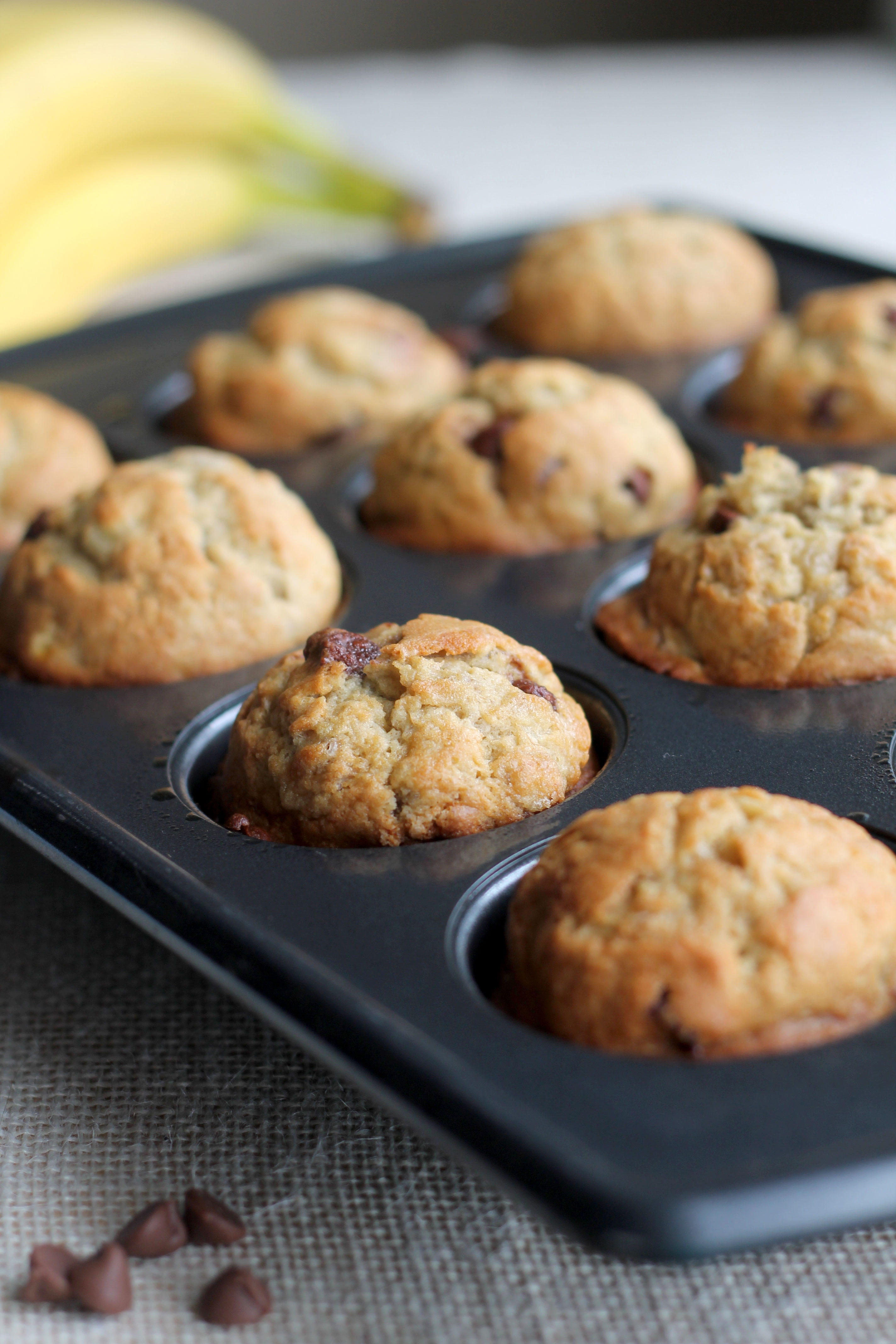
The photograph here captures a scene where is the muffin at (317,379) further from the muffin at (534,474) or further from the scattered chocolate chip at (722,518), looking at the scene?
the scattered chocolate chip at (722,518)

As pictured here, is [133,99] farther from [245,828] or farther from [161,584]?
[245,828]

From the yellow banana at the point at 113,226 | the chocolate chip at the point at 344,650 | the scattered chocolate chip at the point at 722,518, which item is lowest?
the yellow banana at the point at 113,226

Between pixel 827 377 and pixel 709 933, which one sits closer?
pixel 709 933

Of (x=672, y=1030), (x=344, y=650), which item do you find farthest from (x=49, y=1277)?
(x=344, y=650)

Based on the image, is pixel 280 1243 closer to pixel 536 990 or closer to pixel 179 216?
pixel 536 990

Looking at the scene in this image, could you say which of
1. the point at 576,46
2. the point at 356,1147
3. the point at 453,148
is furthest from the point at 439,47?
the point at 356,1147

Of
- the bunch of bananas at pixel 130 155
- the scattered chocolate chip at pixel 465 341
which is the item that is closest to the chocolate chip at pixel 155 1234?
the scattered chocolate chip at pixel 465 341

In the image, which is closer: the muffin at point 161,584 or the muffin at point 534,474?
the muffin at point 161,584
